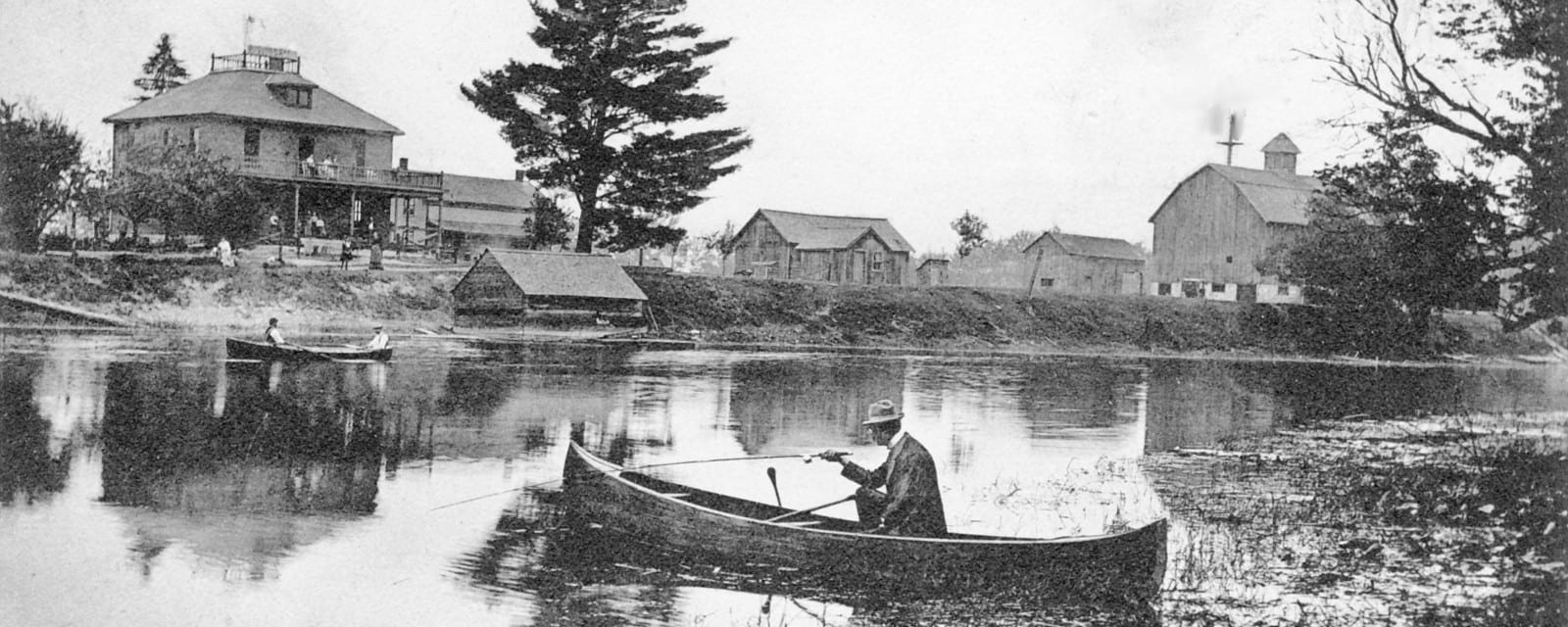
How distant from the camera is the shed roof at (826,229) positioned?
57500 millimetres

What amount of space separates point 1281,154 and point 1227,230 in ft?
26.7

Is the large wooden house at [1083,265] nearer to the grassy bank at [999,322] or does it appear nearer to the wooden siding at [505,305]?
the grassy bank at [999,322]

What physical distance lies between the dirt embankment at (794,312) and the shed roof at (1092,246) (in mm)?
14896

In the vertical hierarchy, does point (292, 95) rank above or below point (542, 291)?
above

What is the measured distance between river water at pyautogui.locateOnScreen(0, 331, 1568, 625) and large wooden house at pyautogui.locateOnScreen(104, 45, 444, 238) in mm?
17149

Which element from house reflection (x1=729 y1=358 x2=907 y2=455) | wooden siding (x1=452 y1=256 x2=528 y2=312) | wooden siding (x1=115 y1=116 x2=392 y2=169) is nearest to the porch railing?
wooden siding (x1=115 y1=116 x2=392 y2=169)

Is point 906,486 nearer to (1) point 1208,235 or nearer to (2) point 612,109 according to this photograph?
(2) point 612,109

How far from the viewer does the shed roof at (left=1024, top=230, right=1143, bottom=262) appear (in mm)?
64625

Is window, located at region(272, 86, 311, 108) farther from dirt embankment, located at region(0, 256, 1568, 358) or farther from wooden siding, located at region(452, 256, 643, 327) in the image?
wooden siding, located at region(452, 256, 643, 327)

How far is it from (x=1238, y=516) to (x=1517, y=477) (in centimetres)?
304

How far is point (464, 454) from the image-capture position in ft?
53.7

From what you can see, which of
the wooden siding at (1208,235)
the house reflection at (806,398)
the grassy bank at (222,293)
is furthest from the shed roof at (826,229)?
the house reflection at (806,398)

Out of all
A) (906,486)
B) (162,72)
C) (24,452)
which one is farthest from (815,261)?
(906,486)

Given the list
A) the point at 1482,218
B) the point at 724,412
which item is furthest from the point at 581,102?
the point at 1482,218
